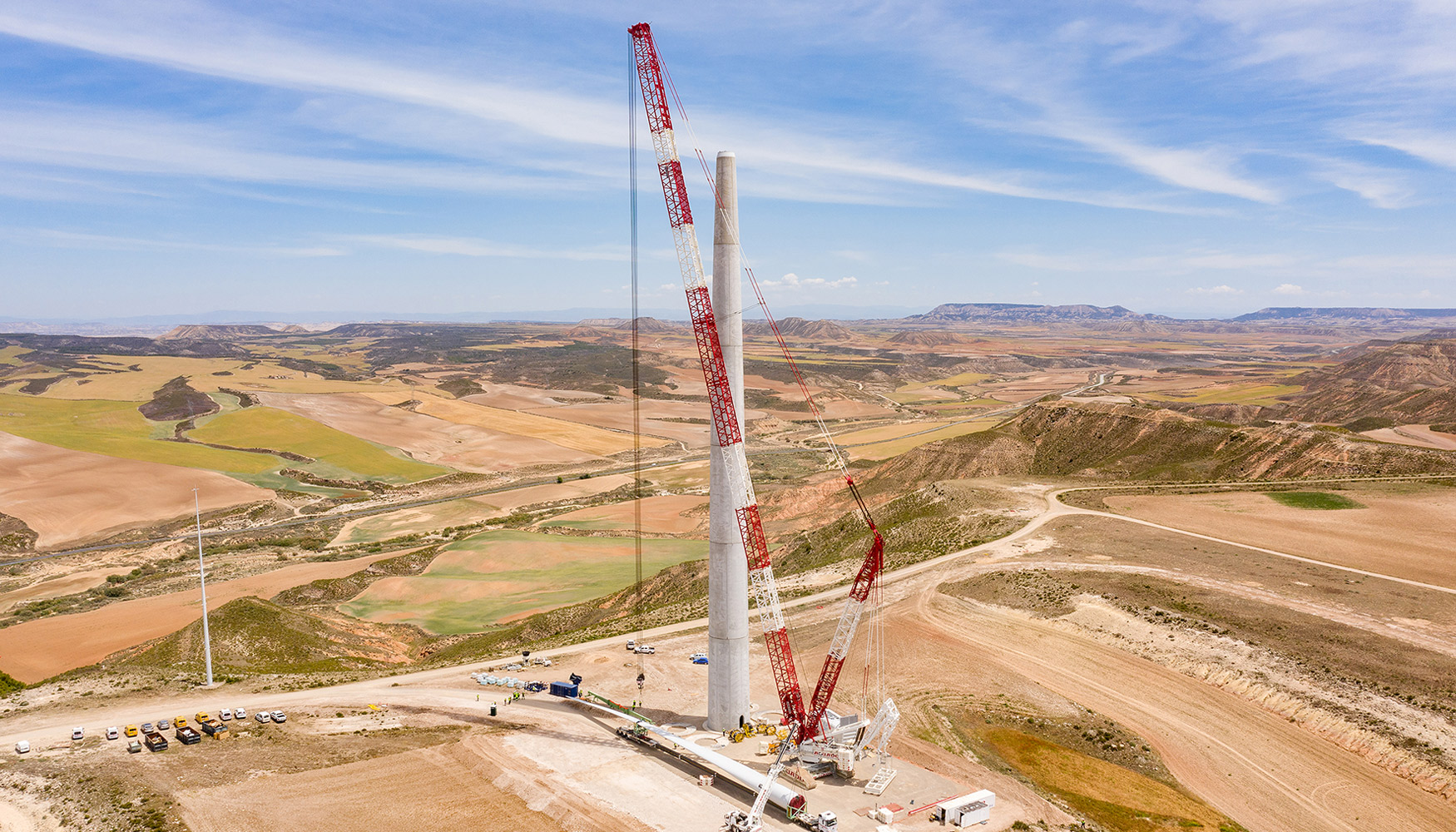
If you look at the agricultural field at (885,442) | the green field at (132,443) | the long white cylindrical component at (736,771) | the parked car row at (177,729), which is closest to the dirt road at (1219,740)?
the long white cylindrical component at (736,771)

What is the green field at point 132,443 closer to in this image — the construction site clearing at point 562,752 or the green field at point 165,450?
the green field at point 165,450

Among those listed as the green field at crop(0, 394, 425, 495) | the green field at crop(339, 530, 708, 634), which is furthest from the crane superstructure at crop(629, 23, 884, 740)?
the green field at crop(0, 394, 425, 495)

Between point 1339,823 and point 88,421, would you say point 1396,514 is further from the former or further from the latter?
point 88,421

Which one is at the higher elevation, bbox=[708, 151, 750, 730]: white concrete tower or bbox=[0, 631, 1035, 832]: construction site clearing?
bbox=[708, 151, 750, 730]: white concrete tower

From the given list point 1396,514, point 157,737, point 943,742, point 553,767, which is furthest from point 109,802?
point 1396,514

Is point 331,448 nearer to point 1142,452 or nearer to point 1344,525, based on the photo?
point 1142,452

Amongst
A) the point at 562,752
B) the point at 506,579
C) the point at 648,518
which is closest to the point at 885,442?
the point at 648,518

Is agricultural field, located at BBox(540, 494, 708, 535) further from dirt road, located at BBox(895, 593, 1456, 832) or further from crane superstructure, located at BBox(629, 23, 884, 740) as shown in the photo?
crane superstructure, located at BBox(629, 23, 884, 740)
